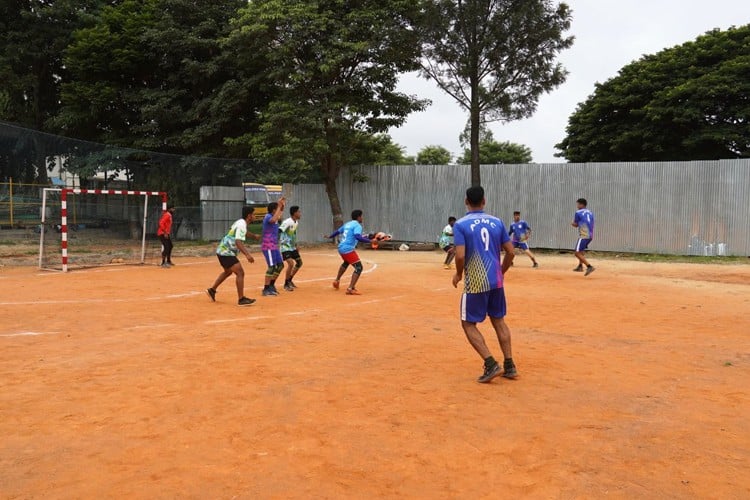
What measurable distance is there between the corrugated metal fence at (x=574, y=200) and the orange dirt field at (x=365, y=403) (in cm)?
1150

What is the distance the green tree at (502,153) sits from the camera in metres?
54.5

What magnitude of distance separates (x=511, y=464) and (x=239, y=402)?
7.63 ft

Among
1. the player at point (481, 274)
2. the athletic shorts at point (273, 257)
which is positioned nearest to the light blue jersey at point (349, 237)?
the athletic shorts at point (273, 257)

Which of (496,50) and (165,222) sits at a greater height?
(496,50)

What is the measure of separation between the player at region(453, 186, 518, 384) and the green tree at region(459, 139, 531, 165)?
158 ft

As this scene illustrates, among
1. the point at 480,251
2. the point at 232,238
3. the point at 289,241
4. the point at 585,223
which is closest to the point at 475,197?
the point at 480,251

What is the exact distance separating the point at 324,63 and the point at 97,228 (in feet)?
35.1

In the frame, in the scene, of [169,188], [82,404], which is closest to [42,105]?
[169,188]

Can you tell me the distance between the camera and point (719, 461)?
3828 mm

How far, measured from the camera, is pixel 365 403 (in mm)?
4992

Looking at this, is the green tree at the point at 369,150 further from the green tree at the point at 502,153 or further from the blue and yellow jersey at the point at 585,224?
the green tree at the point at 502,153

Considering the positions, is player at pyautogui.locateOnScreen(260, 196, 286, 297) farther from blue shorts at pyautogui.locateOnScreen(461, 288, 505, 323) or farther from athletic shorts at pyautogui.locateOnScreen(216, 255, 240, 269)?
blue shorts at pyautogui.locateOnScreen(461, 288, 505, 323)

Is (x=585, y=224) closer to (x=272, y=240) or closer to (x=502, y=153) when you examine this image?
(x=272, y=240)

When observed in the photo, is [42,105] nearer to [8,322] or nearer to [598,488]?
[8,322]
